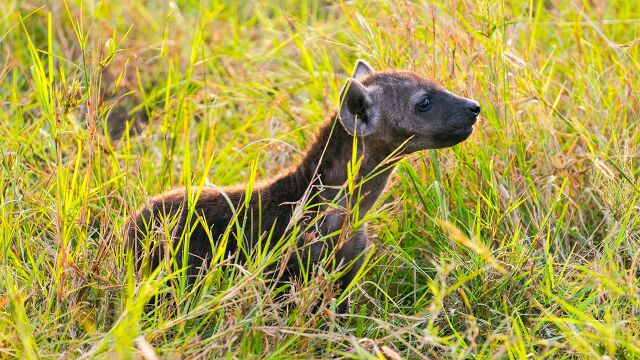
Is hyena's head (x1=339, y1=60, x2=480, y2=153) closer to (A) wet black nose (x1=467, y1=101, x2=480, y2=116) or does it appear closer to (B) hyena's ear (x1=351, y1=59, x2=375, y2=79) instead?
(A) wet black nose (x1=467, y1=101, x2=480, y2=116)

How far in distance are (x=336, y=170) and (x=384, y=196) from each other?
525 mm

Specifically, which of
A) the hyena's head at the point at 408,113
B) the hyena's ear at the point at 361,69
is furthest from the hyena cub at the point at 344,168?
the hyena's ear at the point at 361,69

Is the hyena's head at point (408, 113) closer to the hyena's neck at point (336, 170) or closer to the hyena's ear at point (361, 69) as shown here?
the hyena's neck at point (336, 170)

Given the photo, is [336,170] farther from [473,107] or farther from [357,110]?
[473,107]

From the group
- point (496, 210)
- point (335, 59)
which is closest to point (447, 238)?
point (496, 210)

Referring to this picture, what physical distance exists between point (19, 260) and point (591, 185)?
2967 mm

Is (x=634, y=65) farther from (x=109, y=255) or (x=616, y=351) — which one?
(x=109, y=255)

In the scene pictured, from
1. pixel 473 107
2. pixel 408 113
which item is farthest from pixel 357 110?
pixel 473 107

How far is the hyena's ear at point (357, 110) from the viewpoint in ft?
15.9

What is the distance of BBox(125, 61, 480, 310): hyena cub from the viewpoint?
486 cm

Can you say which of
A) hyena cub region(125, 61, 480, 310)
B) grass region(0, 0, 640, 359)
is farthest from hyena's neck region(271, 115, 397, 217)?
grass region(0, 0, 640, 359)

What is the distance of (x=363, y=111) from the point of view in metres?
4.92

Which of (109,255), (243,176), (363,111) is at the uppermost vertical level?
(363,111)

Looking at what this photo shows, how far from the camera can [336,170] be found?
495cm
